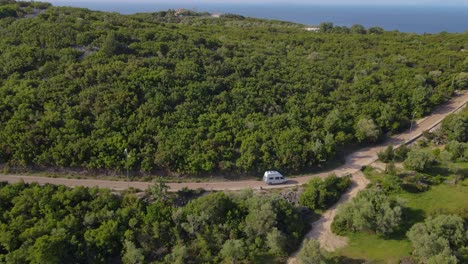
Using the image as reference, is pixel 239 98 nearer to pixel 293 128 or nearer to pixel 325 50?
pixel 293 128

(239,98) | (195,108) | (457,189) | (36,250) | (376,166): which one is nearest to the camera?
(36,250)

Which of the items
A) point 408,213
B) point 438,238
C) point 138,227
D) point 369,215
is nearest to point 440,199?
point 408,213

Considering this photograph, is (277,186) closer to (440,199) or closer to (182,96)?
(440,199)

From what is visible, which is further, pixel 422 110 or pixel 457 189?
pixel 422 110

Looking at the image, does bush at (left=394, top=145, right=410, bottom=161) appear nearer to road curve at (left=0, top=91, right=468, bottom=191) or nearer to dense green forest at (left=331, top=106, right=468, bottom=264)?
Answer: dense green forest at (left=331, top=106, right=468, bottom=264)

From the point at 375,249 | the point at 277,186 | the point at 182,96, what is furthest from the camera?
the point at 182,96

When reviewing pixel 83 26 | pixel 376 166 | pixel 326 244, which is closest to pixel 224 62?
pixel 83 26
